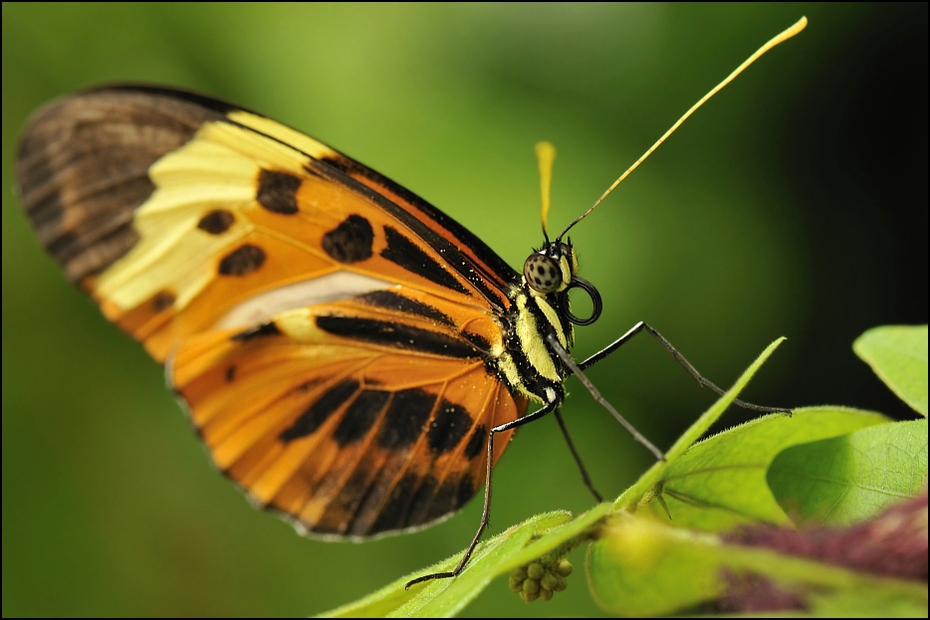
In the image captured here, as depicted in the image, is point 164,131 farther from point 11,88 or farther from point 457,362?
point 11,88

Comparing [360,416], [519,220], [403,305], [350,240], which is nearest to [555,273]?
[403,305]

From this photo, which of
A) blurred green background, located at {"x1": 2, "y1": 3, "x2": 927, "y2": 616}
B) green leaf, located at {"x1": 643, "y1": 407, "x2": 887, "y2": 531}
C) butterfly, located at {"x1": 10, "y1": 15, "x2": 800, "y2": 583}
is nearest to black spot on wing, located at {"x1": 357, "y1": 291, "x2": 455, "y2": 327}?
butterfly, located at {"x1": 10, "y1": 15, "x2": 800, "y2": 583}

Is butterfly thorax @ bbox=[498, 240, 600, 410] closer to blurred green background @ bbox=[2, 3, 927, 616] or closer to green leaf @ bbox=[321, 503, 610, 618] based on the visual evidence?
green leaf @ bbox=[321, 503, 610, 618]

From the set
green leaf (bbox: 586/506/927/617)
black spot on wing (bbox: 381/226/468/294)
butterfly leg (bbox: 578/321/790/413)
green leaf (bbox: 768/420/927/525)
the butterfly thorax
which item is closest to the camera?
green leaf (bbox: 586/506/927/617)

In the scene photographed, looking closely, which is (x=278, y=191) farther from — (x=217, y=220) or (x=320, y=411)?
(x=320, y=411)

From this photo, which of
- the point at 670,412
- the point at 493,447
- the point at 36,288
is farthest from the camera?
the point at 36,288

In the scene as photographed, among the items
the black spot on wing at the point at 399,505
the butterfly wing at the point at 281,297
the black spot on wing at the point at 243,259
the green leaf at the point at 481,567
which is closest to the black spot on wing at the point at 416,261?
the butterfly wing at the point at 281,297

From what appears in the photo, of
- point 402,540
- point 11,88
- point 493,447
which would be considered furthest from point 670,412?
point 11,88
